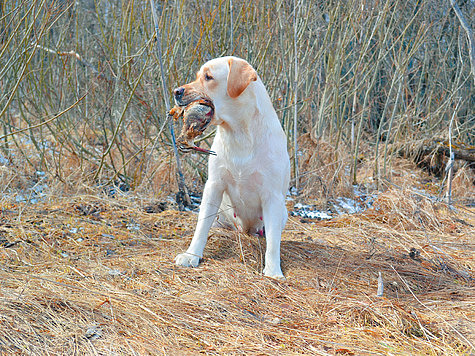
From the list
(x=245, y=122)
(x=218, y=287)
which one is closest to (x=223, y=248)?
(x=218, y=287)

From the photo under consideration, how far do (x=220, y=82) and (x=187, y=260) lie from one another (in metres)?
1.19

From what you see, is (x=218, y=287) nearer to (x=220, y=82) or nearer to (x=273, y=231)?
(x=273, y=231)

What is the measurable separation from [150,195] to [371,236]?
89.5 inches

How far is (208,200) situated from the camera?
3.46 metres

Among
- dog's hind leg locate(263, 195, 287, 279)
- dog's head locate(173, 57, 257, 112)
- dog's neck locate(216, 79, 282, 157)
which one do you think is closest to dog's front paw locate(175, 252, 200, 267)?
dog's hind leg locate(263, 195, 287, 279)

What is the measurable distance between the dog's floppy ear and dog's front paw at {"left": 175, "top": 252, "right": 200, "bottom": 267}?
112 cm

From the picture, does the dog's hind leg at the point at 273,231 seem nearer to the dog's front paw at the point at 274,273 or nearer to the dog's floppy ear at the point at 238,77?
the dog's front paw at the point at 274,273

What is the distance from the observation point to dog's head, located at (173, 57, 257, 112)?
3.11 meters

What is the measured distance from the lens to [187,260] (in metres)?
3.40

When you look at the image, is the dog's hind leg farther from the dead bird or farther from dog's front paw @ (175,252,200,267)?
the dead bird

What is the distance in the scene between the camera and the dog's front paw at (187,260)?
338cm

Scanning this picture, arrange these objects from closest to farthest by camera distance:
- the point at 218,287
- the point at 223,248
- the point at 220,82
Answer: the point at 218,287 → the point at 220,82 → the point at 223,248

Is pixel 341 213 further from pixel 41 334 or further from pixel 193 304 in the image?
pixel 41 334

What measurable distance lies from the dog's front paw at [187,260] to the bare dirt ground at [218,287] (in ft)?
0.20
